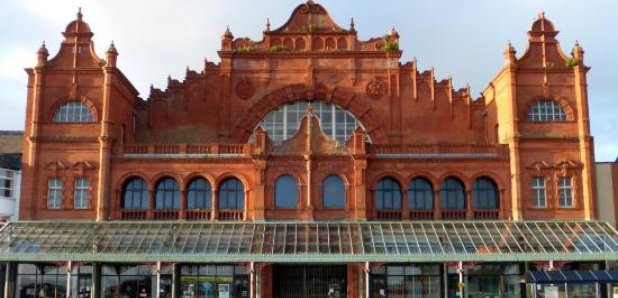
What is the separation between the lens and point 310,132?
43.1 metres

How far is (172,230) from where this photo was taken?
137 ft

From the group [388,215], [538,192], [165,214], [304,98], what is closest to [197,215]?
[165,214]

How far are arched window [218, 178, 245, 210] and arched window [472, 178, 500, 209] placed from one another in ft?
44.9

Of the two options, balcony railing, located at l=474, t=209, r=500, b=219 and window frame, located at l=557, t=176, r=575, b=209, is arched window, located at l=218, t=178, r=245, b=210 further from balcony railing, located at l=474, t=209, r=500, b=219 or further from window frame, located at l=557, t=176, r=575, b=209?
window frame, located at l=557, t=176, r=575, b=209

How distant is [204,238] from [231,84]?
1191 cm

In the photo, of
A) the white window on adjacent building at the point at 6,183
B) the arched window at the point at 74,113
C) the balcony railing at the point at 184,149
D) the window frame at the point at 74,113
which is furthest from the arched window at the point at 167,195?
the white window on adjacent building at the point at 6,183

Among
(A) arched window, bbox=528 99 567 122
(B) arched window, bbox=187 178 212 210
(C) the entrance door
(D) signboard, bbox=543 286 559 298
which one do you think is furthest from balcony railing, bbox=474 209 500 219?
(B) arched window, bbox=187 178 212 210

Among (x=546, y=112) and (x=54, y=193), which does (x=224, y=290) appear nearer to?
(x=54, y=193)

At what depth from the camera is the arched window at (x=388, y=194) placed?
44.0 meters

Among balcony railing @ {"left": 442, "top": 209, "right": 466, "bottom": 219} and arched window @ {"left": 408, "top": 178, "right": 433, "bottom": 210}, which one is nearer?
balcony railing @ {"left": 442, "top": 209, "right": 466, "bottom": 219}

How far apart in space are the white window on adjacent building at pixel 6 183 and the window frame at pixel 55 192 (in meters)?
4.18

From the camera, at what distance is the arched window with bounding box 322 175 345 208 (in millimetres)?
43031

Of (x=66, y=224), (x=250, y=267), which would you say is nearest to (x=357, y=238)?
(x=250, y=267)

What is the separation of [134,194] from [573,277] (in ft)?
81.6
